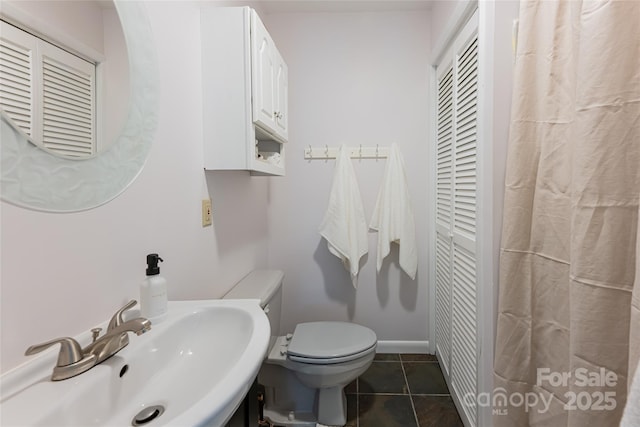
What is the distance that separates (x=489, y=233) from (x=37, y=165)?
52.5 inches

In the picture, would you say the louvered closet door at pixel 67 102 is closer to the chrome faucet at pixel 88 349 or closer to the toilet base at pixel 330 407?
the chrome faucet at pixel 88 349

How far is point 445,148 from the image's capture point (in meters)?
1.74

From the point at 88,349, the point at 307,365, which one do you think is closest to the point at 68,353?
the point at 88,349

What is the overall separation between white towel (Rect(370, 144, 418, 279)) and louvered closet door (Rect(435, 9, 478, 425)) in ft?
0.59

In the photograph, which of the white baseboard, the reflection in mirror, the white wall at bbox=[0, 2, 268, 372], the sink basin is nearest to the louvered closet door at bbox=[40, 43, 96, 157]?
the reflection in mirror

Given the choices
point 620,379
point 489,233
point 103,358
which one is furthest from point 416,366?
point 103,358

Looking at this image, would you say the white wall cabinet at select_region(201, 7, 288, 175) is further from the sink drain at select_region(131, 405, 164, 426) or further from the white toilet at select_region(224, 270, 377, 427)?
the sink drain at select_region(131, 405, 164, 426)

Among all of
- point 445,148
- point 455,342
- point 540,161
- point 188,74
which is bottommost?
point 455,342

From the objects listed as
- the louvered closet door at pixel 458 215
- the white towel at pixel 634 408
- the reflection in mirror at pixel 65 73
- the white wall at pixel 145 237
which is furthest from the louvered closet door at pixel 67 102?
the louvered closet door at pixel 458 215

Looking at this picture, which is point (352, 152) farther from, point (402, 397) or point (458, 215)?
point (402, 397)

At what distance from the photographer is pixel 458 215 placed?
58.0 inches

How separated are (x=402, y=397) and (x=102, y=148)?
6.10 ft

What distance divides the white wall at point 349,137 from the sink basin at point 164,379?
1.19m

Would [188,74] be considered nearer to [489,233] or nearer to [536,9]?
[536,9]
